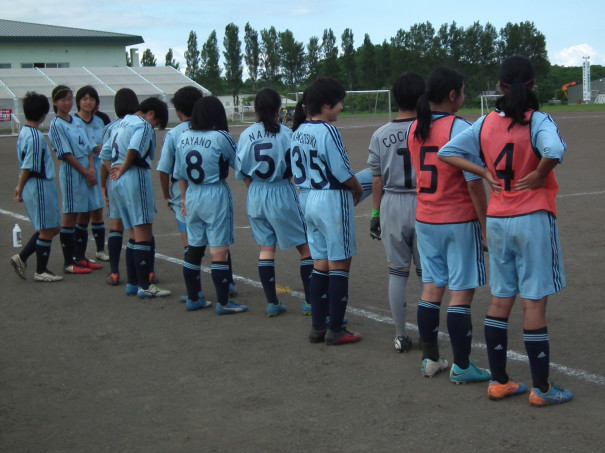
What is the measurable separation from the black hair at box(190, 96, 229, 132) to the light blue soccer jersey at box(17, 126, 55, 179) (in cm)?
253

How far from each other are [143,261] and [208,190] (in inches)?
49.4

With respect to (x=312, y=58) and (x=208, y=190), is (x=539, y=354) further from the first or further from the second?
(x=312, y=58)

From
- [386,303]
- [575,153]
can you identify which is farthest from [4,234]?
[575,153]

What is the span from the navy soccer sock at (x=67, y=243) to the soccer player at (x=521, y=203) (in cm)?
561

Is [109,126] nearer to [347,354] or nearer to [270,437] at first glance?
[347,354]

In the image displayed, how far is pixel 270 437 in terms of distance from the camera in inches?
162

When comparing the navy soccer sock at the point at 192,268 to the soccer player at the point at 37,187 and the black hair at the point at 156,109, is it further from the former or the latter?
→ the soccer player at the point at 37,187

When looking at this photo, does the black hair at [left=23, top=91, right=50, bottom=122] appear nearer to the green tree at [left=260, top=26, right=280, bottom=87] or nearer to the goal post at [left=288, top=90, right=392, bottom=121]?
the goal post at [left=288, top=90, right=392, bottom=121]

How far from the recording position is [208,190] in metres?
6.74

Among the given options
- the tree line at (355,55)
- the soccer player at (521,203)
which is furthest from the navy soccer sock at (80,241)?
the tree line at (355,55)

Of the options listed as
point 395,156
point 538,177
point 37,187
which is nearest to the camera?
point 538,177

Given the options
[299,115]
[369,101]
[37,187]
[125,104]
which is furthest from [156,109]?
[369,101]

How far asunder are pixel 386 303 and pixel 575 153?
16195mm

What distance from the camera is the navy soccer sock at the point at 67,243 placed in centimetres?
877
